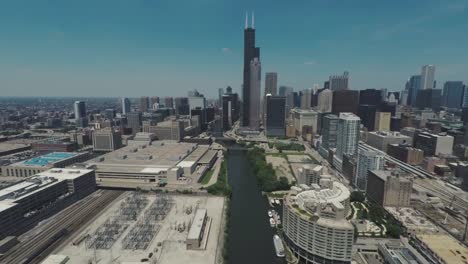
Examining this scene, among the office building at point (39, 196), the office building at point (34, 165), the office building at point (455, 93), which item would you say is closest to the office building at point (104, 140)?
the office building at point (34, 165)

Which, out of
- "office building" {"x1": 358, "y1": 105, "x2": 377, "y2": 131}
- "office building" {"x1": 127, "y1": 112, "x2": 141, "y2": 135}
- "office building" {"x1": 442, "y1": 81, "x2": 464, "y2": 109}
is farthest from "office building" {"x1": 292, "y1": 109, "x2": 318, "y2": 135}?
"office building" {"x1": 442, "y1": 81, "x2": 464, "y2": 109}

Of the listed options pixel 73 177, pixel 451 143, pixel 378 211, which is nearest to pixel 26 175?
pixel 73 177

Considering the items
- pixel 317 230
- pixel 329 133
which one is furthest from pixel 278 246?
pixel 329 133

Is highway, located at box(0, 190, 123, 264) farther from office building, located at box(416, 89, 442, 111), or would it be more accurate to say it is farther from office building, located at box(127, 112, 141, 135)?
office building, located at box(416, 89, 442, 111)

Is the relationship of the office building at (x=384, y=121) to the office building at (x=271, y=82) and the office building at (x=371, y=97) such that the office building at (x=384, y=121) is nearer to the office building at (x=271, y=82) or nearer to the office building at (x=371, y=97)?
the office building at (x=371, y=97)

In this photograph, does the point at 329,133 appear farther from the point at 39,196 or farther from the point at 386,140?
the point at 39,196
